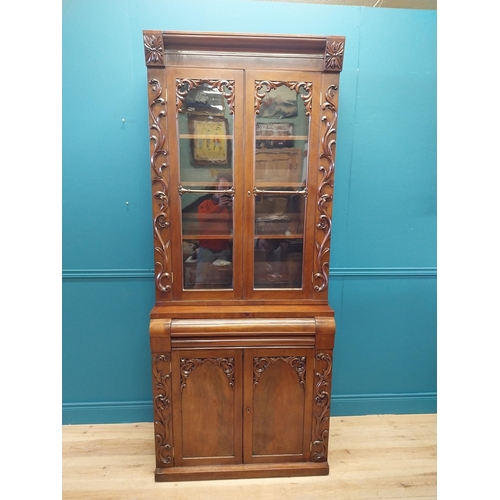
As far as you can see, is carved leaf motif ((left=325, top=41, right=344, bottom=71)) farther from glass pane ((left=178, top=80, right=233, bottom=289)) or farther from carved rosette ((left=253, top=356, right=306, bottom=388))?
carved rosette ((left=253, top=356, right=306, bottom=388))

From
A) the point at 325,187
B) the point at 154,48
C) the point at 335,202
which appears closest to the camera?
the point at 154,48

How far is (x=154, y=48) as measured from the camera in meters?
1.33

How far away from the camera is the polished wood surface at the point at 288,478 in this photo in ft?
4.88

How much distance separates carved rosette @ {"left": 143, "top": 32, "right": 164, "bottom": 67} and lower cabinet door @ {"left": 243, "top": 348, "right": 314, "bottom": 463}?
1.36 meters

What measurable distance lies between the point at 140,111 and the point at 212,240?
864mm

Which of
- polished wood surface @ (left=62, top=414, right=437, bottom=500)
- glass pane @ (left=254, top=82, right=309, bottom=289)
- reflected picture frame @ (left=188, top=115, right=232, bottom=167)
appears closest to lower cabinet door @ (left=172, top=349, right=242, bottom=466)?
polished wood surface @ (left=62, top=414, right=437, bottom=500)

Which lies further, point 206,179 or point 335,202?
point 335,202

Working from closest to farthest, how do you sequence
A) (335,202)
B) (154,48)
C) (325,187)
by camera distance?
(154,48), (325,187), (335,202)

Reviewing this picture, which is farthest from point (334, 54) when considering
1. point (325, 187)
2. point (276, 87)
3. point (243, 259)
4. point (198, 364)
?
point (198, 364)

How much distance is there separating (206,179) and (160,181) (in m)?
0.22

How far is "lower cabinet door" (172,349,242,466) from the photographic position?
149cm

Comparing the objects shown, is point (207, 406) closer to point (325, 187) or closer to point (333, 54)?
point (325, 187)

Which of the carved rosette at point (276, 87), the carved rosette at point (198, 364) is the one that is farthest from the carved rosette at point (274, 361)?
the carved rosette at point (276, 87)

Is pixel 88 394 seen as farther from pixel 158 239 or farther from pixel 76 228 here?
pixel 158 239
